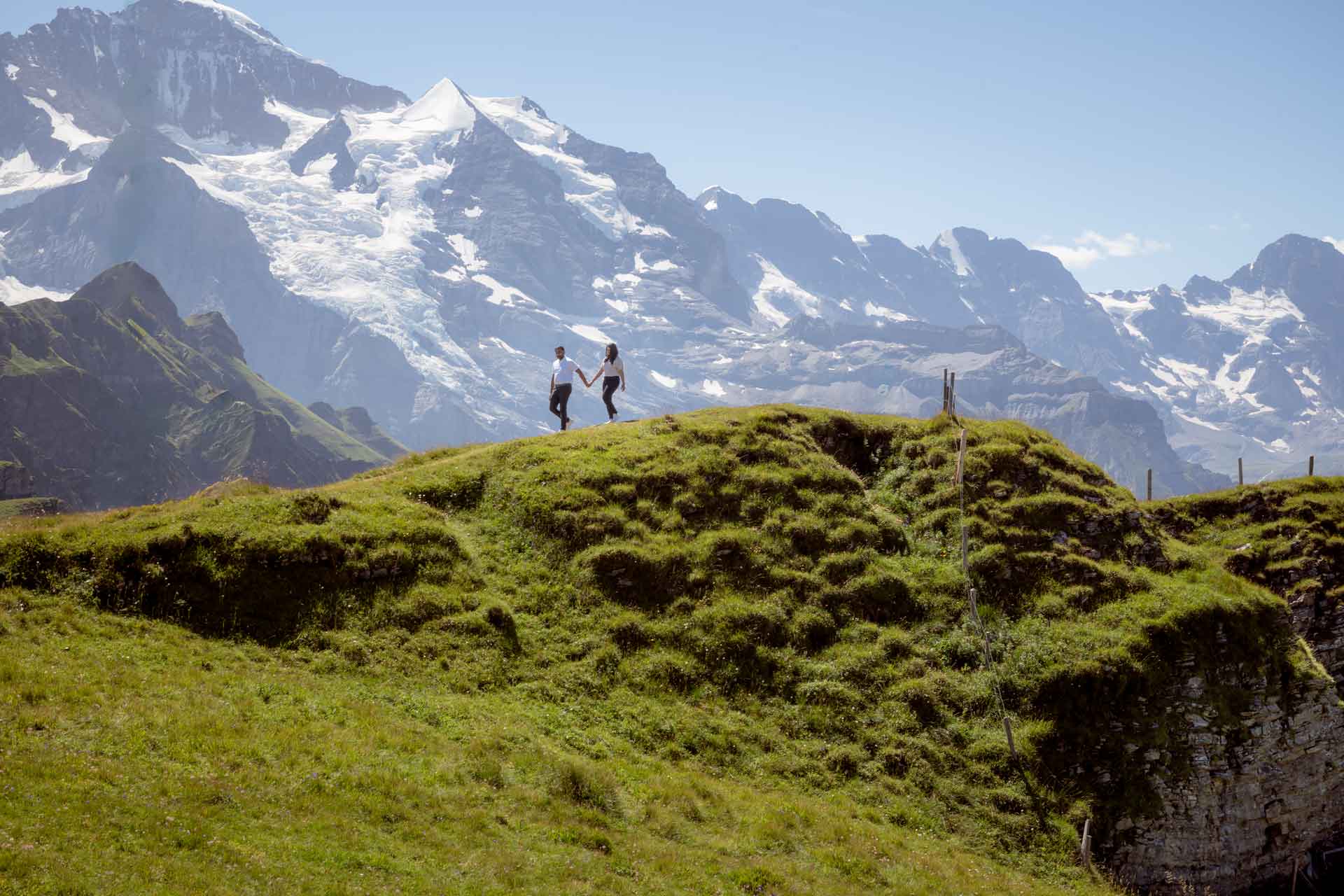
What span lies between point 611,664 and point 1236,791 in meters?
22.4

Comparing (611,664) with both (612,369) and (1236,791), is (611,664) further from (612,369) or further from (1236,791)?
(1236,791)

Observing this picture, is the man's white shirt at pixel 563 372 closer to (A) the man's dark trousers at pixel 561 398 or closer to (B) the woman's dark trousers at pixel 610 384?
(A) the man's dark trousers at pixel 561 398

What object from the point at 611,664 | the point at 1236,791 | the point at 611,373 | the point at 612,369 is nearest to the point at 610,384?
the point at 611,373

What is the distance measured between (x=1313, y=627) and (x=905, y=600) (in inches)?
763

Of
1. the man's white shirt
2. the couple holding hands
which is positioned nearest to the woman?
the couple holding hands

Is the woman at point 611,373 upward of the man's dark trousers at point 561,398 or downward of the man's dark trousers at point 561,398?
upward

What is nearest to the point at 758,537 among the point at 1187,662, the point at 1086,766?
the point at 1086,766

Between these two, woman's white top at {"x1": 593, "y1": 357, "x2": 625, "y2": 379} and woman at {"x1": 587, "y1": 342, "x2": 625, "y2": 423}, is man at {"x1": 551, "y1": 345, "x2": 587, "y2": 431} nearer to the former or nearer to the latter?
woman at {"x1": 587, "y1": 342, "x2": 625, "y2": 423}

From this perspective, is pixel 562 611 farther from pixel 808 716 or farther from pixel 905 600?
pixel 905 600

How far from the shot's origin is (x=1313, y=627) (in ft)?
129

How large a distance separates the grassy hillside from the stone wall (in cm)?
116

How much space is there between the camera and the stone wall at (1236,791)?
2977cm

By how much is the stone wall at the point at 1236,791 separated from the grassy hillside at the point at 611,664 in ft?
3.82

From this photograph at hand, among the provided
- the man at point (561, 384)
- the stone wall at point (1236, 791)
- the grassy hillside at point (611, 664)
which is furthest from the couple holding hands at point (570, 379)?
the stone wall at point (1236, 791)
